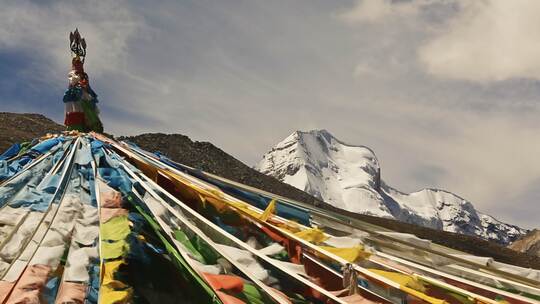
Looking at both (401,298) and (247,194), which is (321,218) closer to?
(247,194)

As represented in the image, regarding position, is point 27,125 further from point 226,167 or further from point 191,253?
point 191,253

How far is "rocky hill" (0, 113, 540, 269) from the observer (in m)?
44.8

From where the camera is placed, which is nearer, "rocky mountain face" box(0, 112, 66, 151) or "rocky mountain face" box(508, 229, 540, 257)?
"rocky mountain face" box(0, 112, 66, 151)

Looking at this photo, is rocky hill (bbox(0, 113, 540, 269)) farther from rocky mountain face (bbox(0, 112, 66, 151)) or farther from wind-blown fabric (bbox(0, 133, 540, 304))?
wind-blown fabric (bbox(0, 133, 540, 304))

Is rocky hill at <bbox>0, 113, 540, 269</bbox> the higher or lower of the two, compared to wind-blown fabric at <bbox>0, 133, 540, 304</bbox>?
higher

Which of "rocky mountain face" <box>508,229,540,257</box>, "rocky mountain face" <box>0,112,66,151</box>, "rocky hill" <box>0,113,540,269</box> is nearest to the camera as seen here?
"rocky hill" <box>0,113,540,269</box>

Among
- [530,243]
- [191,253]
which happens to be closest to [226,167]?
[530,243]

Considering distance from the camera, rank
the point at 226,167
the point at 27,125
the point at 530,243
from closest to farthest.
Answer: the point at 27,125 < the point at 226,167 < the point at 530,243

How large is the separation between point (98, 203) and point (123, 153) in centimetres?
208

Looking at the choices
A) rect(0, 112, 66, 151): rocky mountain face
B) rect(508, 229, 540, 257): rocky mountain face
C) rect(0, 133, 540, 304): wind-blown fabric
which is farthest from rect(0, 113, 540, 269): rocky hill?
rect(0, 133, 540, 304): wind-blown fabric

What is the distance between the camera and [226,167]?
54.2 meters

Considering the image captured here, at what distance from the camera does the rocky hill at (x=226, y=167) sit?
44750 millimetres

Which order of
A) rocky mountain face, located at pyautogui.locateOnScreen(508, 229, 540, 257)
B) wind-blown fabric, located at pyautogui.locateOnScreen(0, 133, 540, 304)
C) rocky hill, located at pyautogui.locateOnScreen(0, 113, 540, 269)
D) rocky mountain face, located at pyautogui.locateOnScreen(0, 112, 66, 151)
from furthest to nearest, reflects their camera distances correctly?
rocky mountain face, located at pyautogui.locateOnScreen(508, 229, 540, 257) → rocky mountain face, located at pyautogui.locateOnScreen(0, 112, 66, 151) → rocky hill, located at pyautogui.locateOnScreen(0, 113, 540, 269) → wind-blown fabric, located at pyautogui.locateOnScreen(0, 133, 540, 304)

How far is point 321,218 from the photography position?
25.2 feet
